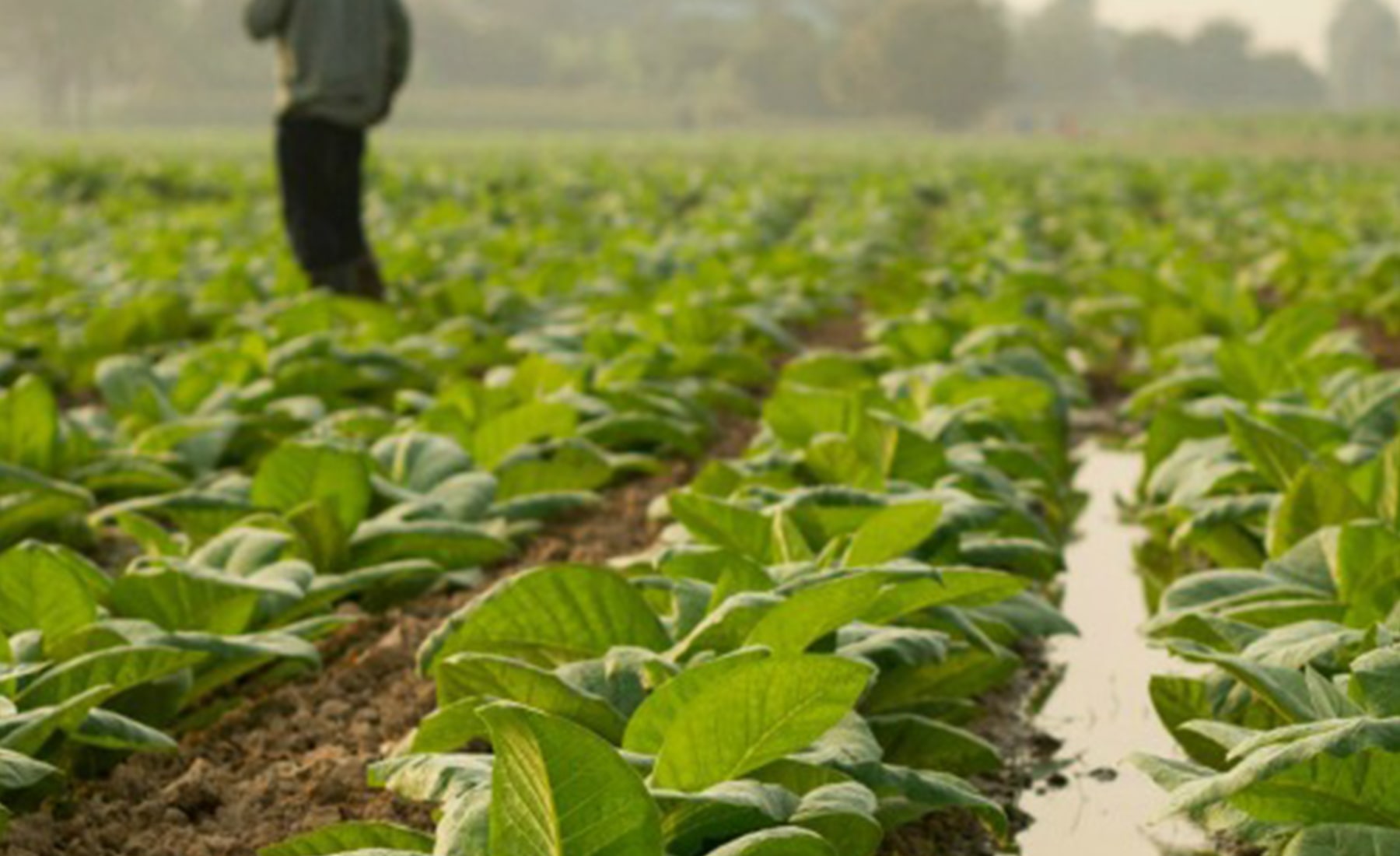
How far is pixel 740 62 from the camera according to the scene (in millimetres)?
84312

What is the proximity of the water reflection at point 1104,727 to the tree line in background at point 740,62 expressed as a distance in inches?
2531

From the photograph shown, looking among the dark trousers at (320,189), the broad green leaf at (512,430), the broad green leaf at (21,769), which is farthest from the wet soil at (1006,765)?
the dark trousers at (320,189)

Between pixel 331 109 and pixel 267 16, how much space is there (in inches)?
18.8

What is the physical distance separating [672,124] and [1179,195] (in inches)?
2376

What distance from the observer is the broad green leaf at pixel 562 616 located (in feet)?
9.66

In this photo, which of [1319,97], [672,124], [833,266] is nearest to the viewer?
[833,266]

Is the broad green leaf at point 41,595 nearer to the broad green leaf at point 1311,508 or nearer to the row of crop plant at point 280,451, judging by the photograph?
the row of crop plant at point 280,451

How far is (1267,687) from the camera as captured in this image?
2.46 meters

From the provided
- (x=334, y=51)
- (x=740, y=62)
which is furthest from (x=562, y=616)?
(x=740, y=62)

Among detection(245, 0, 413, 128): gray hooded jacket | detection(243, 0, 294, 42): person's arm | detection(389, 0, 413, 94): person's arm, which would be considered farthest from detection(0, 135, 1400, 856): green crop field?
detection(243, 0, 294, 42): person's arm

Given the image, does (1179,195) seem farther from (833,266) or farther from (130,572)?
(130,572)

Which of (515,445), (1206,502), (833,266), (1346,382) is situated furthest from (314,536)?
(833,266)

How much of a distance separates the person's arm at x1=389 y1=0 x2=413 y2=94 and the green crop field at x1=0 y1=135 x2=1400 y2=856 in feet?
3.21

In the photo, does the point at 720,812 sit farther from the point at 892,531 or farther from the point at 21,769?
the point at 892,531
